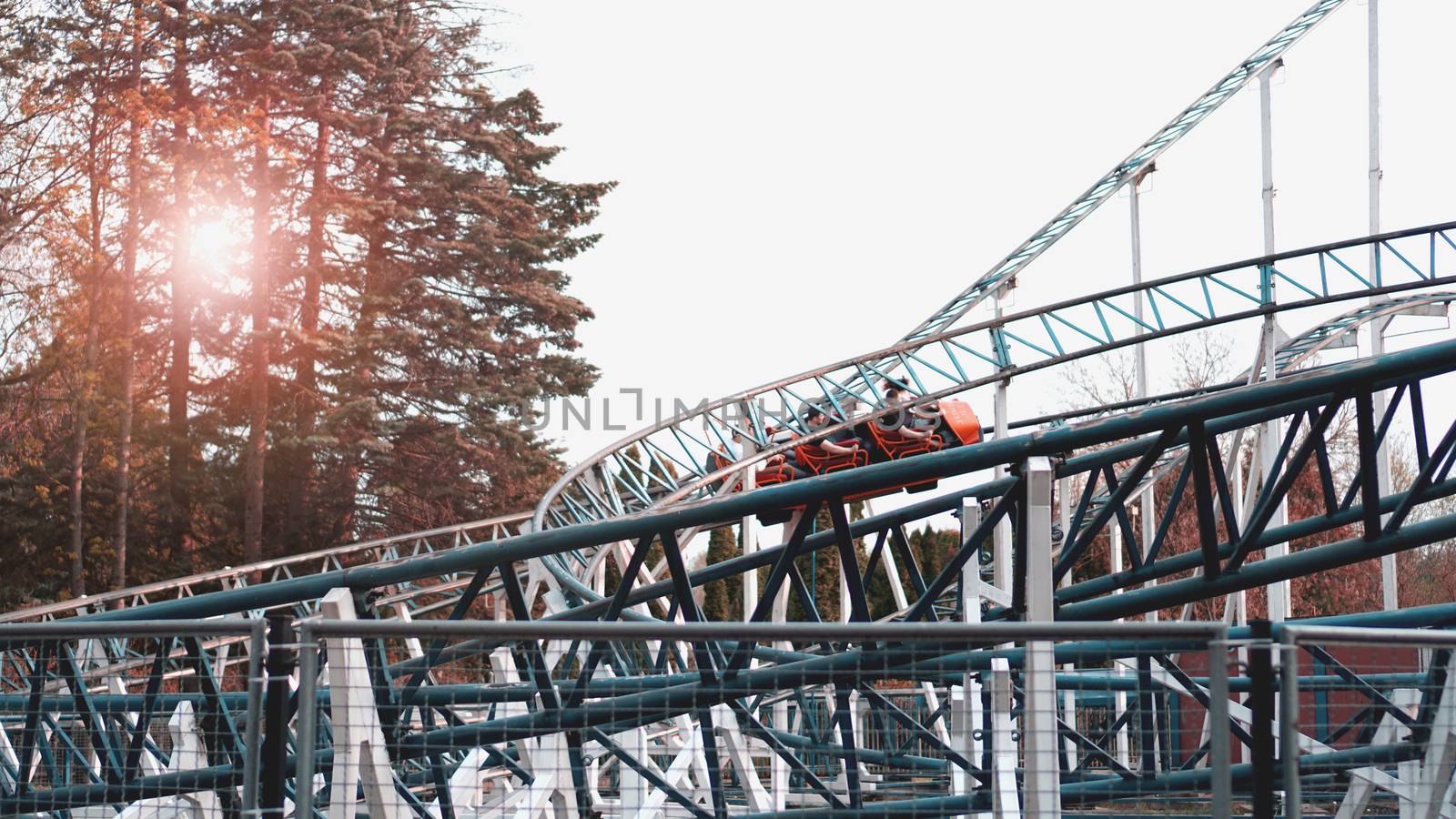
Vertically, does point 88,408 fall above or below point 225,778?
above

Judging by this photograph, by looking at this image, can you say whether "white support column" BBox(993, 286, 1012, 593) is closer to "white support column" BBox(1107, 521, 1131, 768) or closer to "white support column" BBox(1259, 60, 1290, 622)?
"white support column" BBox(1107, 521, 1131, 768)

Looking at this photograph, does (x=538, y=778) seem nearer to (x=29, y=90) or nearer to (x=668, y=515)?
(x=668, y=515)

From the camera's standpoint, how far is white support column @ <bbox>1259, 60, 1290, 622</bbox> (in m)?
13.7

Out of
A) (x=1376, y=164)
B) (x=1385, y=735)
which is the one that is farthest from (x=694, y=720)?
(x=1376, y=164)

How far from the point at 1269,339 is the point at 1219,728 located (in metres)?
11.4

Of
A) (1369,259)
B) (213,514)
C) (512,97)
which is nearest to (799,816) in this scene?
(1369,259)

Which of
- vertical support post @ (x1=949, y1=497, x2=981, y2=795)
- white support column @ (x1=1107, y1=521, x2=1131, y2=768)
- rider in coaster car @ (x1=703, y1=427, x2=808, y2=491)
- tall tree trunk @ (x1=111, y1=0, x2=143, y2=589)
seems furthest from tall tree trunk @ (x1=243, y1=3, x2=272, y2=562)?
vertical support post @ (x1=949, y1=497, x2=981, y2=795)

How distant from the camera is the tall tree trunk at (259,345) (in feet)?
76.8

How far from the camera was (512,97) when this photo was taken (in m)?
27.8

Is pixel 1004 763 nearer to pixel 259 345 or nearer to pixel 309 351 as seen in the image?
pixel 259 345

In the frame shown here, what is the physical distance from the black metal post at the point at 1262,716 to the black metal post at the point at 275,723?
2202 mm

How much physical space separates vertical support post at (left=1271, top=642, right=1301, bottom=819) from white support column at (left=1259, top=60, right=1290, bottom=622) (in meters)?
10.0

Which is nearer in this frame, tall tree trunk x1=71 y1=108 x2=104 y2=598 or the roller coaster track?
the roller coaster track

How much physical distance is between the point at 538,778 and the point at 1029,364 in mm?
9106
